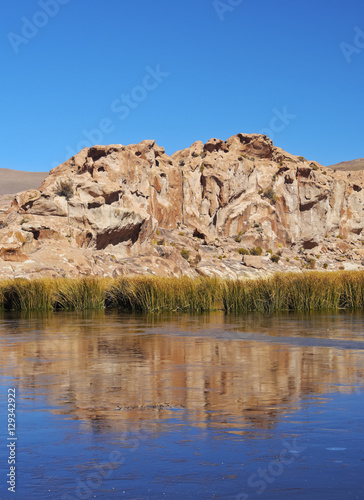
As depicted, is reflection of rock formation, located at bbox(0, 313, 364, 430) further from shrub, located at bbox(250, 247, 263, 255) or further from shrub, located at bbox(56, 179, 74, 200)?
shrub, located at bbox(250, 247, 263, 255)

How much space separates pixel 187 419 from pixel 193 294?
1855 cm

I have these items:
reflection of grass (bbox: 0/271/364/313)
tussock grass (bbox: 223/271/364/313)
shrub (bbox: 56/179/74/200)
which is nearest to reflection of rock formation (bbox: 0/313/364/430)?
tussock grass (bbox: 223/271/364/313)

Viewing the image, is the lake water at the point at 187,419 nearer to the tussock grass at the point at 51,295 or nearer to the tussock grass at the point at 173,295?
the tussock grass at the point at 173,295

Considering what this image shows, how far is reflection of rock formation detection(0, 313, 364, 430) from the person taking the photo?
7148mm

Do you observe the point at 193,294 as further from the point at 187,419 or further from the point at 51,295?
the point at 187,419

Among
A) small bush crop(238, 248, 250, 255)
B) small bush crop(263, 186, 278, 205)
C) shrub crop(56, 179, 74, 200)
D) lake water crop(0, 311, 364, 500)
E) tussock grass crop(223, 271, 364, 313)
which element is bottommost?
lake water crop(0, 311, 364, 500)

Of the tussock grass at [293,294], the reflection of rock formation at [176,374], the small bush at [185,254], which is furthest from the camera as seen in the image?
the small bush at [185,254]

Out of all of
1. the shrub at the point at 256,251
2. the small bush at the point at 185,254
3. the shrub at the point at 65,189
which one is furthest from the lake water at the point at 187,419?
the shrub at the point at 256,251

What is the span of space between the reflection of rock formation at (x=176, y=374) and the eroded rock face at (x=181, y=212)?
24.0m

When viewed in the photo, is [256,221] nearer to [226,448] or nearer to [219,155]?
[219,155]

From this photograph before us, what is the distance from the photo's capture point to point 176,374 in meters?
9.72

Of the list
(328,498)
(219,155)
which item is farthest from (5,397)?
(219,155)

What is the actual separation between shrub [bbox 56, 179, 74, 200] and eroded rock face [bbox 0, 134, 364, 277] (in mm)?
87

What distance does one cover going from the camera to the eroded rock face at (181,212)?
46.2 metres
